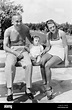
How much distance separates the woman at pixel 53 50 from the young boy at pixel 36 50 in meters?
0.07

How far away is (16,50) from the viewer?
2939 mm

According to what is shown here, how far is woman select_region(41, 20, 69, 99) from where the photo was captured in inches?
114

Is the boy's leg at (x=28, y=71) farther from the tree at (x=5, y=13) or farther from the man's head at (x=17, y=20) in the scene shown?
the tree at (x=5, y=13)

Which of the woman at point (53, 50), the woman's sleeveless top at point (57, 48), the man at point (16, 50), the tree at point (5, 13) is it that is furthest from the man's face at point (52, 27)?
the tree at point (5, 13)

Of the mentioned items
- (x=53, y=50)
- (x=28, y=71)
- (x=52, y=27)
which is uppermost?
(x=52, y=27)

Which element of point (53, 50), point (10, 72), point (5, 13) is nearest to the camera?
point (10, 72)

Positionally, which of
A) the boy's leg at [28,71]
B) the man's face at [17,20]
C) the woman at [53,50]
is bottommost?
the boy's leg at [28,71]

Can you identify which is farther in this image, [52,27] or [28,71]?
[52,27]

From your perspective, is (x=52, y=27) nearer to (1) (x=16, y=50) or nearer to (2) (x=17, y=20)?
(2) (x=17, y=20)

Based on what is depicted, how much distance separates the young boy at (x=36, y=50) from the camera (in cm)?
289

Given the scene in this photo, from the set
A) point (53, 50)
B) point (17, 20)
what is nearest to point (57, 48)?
point (53, 50)

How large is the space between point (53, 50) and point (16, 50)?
524 millimetres

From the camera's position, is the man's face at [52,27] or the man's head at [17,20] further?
the man's face at [52,27]

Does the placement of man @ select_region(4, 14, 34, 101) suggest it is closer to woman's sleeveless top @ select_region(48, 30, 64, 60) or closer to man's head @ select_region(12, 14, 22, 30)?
man's head @ select_region(12, 14, 22, 30)
